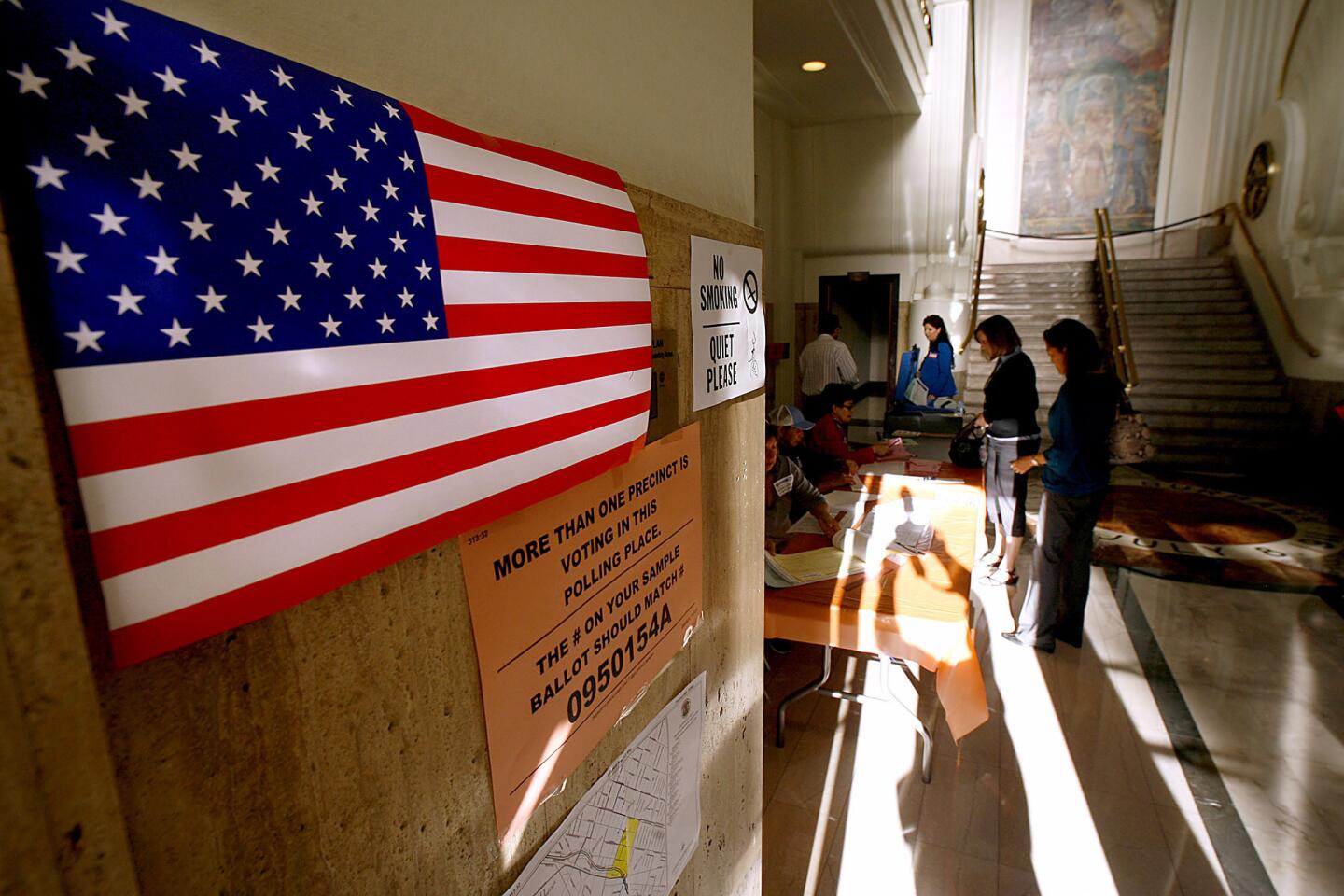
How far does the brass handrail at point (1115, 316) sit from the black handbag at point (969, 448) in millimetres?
4208

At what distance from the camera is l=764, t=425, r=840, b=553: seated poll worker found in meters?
3.12

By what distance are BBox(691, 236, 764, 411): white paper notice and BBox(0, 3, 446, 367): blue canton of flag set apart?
2.31 feet

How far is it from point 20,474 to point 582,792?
0.86m

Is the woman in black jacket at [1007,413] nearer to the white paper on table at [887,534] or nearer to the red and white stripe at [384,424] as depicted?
the white paper on table at [887,534]

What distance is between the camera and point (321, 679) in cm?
59

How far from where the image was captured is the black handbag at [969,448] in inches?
179

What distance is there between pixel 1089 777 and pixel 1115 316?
8.13 m

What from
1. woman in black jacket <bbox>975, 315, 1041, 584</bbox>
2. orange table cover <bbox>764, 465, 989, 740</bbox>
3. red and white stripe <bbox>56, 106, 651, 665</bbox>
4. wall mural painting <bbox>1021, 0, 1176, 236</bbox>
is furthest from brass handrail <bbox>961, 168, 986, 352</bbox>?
red and white stripe <bbox>56, 106, 651, 665</bbox>

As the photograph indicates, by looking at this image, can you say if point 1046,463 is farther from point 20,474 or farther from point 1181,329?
point 1181,329

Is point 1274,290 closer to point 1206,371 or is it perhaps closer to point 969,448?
point 1206,371

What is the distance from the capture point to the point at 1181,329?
954 cm

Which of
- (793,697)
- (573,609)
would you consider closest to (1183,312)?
(793,697)

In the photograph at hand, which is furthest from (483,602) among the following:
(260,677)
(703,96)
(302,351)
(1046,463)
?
(1046,463)

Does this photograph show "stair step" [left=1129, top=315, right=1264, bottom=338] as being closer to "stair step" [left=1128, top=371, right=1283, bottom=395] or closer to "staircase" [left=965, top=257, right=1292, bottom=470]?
"staircase" [left=965, top=257, right=1292, bottom=470]
